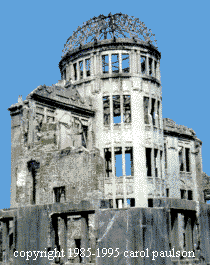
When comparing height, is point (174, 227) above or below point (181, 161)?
below

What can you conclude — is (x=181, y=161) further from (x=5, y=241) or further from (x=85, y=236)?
(x=85, y=236)

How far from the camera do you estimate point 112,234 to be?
49.5 ft

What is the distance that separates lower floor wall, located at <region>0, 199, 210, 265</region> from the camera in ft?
48.7

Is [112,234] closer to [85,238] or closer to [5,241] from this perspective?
[85,238]

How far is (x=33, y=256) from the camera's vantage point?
17375mm

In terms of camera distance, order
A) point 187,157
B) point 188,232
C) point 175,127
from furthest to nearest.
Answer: point 187,157 → point 175,127 → point 188,232

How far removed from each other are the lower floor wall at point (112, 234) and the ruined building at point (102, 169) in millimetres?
37

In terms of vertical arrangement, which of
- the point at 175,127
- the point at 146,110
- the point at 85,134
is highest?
the point at 146,110

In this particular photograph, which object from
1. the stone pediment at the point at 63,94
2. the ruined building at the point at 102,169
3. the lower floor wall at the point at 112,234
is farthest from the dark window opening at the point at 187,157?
the lower floor wall at the point at 112,234

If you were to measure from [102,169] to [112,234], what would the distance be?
377 cm

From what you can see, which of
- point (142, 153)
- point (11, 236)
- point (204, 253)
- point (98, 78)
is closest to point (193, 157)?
point (142, 153)

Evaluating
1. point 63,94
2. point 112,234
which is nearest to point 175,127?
point 63,94

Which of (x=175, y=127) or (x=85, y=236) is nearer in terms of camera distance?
(x=85, y=236)

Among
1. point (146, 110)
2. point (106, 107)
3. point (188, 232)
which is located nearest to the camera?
point (188, 232)
